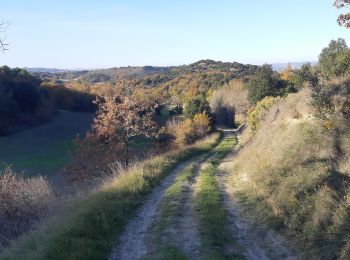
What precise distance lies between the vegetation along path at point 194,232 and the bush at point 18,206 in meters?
3.35

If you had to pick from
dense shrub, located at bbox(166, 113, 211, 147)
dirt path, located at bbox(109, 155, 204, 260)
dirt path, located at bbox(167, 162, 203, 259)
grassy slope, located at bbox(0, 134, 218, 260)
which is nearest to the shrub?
dense shrub, located at bbox(166, 113, 211, 147)

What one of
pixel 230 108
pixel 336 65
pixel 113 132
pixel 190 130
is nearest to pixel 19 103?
pixel 230 108

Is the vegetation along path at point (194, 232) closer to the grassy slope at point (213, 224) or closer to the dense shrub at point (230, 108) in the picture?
the grassy slope at point (213, 224)

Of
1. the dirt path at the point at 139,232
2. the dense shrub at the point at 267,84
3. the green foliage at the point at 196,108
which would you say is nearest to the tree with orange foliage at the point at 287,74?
the dense shrub at the point at 267,84

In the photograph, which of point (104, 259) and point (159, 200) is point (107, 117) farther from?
point (104, 259)

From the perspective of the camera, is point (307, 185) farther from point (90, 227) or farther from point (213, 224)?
point (90, 227)

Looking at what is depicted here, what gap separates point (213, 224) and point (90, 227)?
10.3 feet

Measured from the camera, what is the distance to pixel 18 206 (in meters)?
15.1

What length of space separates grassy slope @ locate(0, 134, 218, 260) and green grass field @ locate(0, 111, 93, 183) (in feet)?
75.0

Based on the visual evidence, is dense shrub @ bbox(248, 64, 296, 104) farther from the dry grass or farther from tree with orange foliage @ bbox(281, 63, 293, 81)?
the dry grass

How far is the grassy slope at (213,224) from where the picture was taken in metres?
9.91

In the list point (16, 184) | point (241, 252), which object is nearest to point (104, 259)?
point (241, 252)

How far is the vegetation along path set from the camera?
989cm

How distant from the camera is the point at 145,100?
96.2ft
